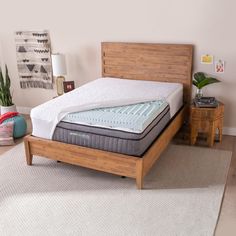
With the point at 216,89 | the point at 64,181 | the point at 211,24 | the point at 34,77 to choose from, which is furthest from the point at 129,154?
the point at 34,77

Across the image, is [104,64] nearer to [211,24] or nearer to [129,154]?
[211,24]

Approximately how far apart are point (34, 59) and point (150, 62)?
1.67 meters

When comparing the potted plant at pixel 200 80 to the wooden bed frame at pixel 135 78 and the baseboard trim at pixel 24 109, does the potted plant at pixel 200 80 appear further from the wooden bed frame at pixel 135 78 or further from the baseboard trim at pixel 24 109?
the baseboard trim at pixel 24 109

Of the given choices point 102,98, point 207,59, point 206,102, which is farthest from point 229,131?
point 102,98

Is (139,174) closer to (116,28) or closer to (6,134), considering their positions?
(6,134)

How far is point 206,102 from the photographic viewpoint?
11.8ft

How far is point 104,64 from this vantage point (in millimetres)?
4266

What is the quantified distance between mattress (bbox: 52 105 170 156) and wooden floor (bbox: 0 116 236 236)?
765 mm

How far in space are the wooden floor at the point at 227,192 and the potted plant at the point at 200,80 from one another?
1.76 feet

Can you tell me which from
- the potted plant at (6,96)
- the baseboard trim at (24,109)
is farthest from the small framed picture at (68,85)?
the baseboard trim at (24,109)

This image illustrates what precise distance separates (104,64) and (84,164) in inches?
66.5

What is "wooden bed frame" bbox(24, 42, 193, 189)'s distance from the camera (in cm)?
282

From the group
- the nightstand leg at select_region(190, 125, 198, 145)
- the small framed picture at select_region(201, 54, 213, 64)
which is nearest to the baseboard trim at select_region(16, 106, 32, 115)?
the nightstand leg at select_region(190, 125, 198, 145)

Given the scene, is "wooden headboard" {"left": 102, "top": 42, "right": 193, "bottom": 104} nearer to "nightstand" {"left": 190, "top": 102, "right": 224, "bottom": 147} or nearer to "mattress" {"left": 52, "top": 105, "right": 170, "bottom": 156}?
"nightstand" {"left": 190, "top": 102, "right": 224, "bottom": 147}
